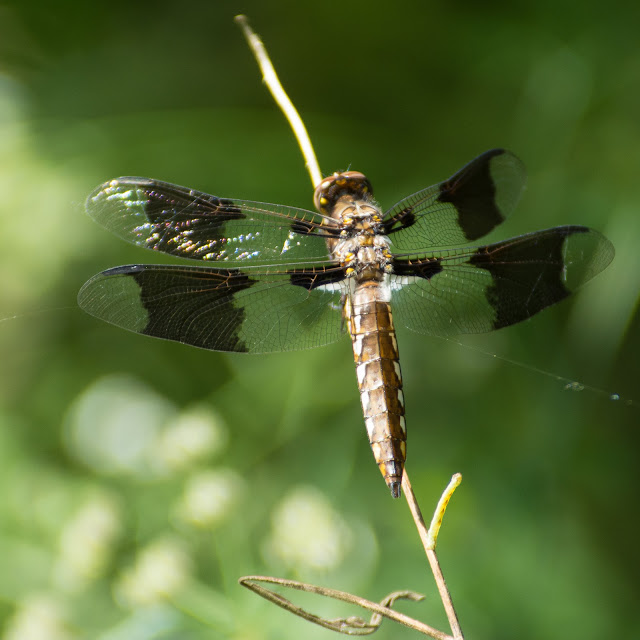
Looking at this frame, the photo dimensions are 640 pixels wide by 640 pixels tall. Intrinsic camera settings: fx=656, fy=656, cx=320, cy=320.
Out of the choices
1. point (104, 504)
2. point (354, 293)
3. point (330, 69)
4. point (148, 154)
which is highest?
point (330, 69)

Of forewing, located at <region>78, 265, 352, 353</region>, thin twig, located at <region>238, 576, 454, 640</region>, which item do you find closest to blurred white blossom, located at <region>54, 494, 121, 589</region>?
forewing, located at <region>78, 265, 352, 353</region>

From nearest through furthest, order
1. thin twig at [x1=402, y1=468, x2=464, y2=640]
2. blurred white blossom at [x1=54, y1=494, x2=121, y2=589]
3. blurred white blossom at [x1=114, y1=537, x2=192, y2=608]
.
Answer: thin twig at [x1=402, y1=468, x2=464, y2=640]
blurred white blossom at [x1=114, y1=537, x2=192, y2=608]
blurred white blossom at [x1=54, y1=494, x2=121, y2=589]

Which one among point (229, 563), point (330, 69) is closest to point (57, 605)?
point (229, 563)

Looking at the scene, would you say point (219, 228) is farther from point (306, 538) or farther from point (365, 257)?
point (306, 538)

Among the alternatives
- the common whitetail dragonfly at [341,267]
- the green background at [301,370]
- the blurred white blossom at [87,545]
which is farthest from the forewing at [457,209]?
the blurred white blossom at [87,545]

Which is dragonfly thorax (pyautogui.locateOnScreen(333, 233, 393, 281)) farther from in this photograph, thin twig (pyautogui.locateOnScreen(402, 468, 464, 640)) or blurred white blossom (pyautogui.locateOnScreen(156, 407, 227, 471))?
blurred white blossom (pyautogui.locateOnScreen(156, 407, 227, 471))

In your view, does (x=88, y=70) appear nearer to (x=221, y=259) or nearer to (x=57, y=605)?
(x=221, y=259)
